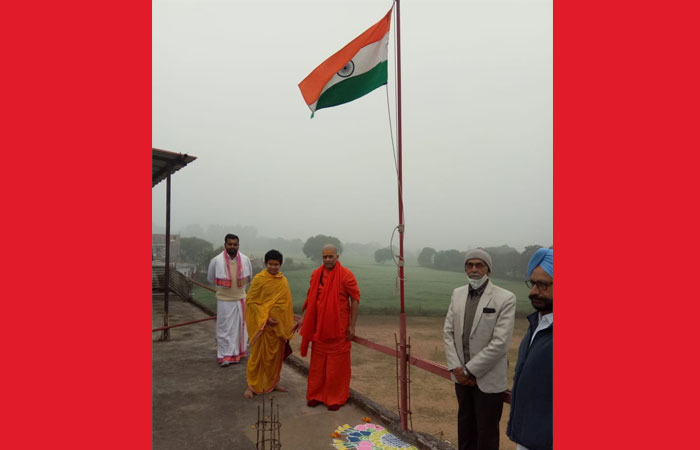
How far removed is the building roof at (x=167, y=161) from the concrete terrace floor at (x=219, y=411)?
3212 mm

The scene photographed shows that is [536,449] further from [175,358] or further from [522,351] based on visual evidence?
[175,358]

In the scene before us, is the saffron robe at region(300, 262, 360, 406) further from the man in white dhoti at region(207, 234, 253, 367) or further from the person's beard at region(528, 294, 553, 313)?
the person's beard at region(528, 294, 553, 313)

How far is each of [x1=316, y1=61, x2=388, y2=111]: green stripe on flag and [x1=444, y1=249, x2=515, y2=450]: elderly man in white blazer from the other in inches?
79.4

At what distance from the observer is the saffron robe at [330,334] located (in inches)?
172

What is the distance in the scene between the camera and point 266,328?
4785 millimetres

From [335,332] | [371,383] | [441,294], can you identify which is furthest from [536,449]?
[441,294]

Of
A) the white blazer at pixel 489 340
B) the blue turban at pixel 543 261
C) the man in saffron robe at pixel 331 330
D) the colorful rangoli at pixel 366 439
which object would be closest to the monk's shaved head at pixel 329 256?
the man in saffron robe at pixel 331 330

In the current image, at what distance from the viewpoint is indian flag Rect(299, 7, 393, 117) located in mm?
4004

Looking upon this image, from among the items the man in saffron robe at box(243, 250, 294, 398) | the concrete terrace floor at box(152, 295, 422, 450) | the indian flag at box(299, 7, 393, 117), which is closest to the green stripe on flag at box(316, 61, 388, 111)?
the indian flag at box(299, 7, 393, 117)

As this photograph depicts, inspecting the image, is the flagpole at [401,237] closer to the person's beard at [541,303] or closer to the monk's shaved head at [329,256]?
the monk's shaved head at [329,256]

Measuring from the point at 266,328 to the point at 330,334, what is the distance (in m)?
0.87

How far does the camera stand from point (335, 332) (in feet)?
14.3

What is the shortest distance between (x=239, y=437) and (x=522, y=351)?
8.96 ft

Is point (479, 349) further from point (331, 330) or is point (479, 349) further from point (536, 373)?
point (331, 330)
